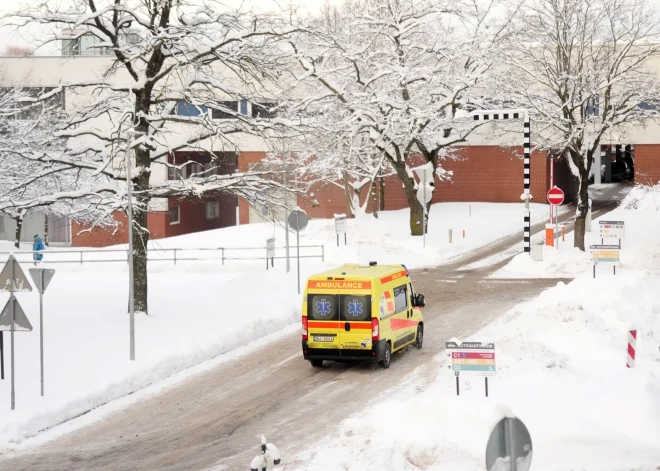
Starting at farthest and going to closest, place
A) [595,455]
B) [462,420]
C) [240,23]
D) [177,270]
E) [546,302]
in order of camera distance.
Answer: [177,270], [546,302], [240,23], [462,420], [595,455]

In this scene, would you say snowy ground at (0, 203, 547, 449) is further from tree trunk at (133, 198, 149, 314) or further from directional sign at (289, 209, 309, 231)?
directional sign at (289, 209, 309, 231)

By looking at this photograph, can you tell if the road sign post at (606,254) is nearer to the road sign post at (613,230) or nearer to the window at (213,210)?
the road sign post at (613,230)

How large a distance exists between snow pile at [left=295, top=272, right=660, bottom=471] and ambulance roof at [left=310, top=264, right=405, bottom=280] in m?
2.16

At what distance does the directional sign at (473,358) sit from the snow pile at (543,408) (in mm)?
441

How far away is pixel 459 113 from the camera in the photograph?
4128 centimetres

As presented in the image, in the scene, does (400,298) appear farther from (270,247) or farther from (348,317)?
(270,247)

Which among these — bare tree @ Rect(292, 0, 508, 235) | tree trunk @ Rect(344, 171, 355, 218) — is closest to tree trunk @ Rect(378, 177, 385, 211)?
tree trunk @ Rect(344, 171, 355, 218)

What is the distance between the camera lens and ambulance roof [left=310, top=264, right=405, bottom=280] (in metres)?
20.5

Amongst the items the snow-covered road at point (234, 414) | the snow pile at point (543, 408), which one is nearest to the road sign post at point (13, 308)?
the snow-covered road at point (234, 414)

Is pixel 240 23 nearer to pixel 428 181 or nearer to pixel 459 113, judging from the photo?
pixel 459 113

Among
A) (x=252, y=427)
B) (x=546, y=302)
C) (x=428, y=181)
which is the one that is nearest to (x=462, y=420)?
(x=252, y=427)

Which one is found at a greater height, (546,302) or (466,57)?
(466,57)

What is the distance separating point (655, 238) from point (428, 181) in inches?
435

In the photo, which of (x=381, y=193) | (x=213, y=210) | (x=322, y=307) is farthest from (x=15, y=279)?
(x=213, y=210)
